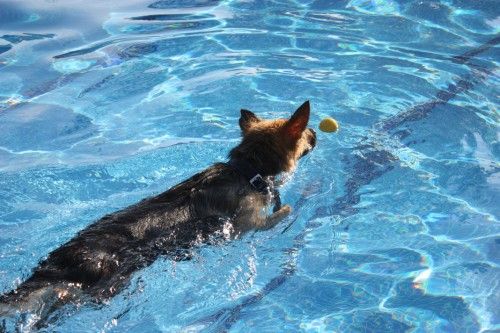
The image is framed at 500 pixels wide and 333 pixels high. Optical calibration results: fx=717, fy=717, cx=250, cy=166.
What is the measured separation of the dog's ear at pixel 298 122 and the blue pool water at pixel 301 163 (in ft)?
2.15

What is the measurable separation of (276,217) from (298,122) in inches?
35.1

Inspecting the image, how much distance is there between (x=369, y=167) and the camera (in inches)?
294

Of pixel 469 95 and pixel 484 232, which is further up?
pixel 469 95

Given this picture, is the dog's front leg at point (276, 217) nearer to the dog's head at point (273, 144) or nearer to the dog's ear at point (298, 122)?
the dog's head at point (273, 144)

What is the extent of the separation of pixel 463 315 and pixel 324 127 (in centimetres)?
284

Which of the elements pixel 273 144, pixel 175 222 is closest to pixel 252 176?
pixel 273 144

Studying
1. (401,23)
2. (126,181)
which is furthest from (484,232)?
(401,23)

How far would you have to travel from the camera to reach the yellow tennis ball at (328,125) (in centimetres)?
770

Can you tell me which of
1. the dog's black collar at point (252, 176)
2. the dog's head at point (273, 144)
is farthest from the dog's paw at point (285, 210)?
the dog's head at point (273, 144)

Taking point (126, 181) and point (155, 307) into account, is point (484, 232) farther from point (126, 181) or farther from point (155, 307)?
point (126, 181)

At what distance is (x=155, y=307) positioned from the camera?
5.48m

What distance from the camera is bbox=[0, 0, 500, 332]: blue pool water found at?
222 inches

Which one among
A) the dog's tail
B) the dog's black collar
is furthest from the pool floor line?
the dog's tail

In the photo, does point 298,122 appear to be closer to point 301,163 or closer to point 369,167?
point 301,163
